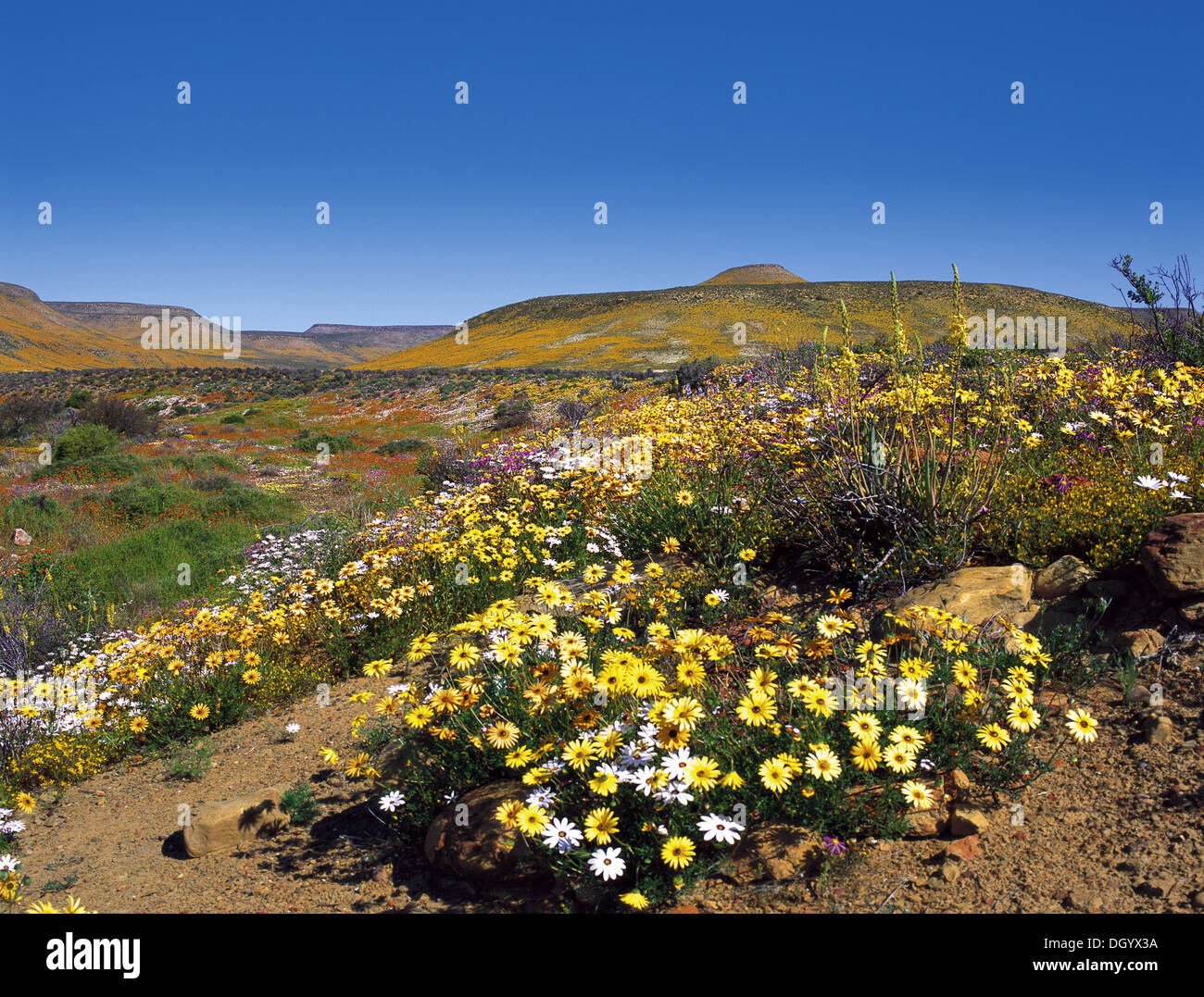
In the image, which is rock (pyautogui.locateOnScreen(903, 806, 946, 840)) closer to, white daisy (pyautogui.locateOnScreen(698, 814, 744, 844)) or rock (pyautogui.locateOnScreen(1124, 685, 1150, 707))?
white daisy (pyautogui.locateOnScreen(698, 814, 744, 844))

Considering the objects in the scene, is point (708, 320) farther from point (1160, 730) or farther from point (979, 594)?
point (1160, 730)

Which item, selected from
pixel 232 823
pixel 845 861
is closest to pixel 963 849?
pixel 845 861

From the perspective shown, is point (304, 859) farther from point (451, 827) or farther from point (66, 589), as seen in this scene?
point (66, 589)

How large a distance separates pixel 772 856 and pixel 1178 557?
7.83ft

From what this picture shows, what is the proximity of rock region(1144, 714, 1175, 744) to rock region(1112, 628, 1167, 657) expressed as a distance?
0.38m

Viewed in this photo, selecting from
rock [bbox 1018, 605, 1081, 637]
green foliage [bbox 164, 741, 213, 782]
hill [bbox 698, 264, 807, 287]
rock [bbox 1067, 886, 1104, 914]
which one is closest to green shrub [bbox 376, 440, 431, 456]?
green foliage [bbox 164, 741, 213, 782]

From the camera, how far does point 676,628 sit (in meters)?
3.99

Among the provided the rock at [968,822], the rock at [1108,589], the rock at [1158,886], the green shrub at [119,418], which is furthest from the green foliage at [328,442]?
the rock at [1158,886]

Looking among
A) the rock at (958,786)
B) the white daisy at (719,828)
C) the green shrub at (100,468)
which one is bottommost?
the rock at (958,786)

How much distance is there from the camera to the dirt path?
7.72 ft

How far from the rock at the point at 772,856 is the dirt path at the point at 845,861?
1.5 inches

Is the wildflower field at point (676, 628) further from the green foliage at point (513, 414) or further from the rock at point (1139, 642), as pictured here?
the green foliage at point (513, 414)

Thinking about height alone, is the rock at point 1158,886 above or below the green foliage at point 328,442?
below

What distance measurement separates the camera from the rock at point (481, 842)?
2816mm
